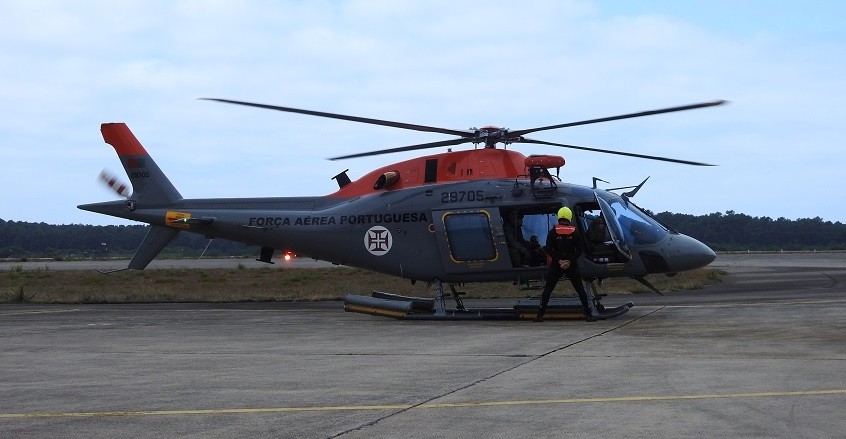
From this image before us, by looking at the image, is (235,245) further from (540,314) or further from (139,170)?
(540,314)

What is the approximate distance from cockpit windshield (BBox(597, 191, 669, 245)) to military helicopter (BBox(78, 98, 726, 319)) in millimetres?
24

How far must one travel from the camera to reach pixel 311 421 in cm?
676

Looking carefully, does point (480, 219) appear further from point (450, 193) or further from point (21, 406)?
point (21, 406)

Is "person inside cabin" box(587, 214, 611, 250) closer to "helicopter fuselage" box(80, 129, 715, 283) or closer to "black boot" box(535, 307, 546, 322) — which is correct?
"helicopter fuselage" box(80, 129, 715, 283)

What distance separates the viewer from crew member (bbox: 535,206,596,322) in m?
16.1

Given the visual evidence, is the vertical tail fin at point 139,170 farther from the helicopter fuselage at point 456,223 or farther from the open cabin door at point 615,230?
the open cabin door at point 615,230

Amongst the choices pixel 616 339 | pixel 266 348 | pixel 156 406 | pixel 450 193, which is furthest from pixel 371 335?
pixel 156 406

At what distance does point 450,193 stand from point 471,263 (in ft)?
4.32

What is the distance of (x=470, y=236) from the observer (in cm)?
1778

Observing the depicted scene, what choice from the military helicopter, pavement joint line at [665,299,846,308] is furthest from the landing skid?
pavement joint line at [665,299,846,308]

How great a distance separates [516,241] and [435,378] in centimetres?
891

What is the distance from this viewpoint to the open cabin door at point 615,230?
17.0 meters

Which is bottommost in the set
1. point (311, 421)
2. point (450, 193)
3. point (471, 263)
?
point (311, 421)

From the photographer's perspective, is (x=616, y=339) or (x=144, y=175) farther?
(x=144, y=175)
